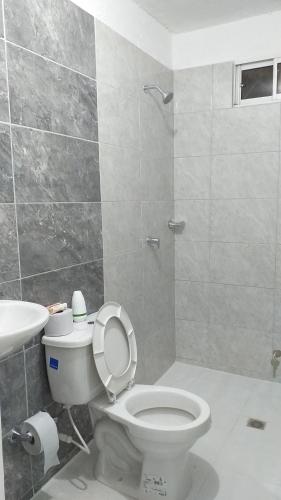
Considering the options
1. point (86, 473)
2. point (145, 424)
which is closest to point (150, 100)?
point (145, 424)

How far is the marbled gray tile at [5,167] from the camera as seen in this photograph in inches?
55.6

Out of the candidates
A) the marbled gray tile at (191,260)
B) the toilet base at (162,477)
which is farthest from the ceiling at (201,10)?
the toilet base at (162,477)

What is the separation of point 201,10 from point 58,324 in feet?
6.89

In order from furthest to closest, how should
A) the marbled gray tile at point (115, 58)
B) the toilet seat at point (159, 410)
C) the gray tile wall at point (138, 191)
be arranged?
the gray tile wall at point (138, 191) < the marbled gray tile at point (115, 58) < the toilet seat at point (159, 410)

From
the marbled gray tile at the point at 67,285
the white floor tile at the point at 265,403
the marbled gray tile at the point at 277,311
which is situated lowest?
the white floor tile at the point at 265,403

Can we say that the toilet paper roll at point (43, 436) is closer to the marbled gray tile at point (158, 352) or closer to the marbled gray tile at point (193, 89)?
the marbled gray tile at point (158, 352)

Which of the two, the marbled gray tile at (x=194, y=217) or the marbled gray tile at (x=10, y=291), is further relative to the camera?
the marbled gray tile at (x=194, y=217)

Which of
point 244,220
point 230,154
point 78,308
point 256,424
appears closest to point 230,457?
point 256,424

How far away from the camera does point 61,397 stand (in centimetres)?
167

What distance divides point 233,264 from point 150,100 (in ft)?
4.15

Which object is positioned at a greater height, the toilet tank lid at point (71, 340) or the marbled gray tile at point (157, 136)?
the marbled gray tile at point (157, 136)

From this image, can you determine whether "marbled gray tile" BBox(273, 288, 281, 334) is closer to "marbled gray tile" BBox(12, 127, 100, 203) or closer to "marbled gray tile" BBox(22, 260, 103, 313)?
"marbled gray tile" BBox(22, 260, 103, 313)

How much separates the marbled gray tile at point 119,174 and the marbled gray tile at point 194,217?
592 mm

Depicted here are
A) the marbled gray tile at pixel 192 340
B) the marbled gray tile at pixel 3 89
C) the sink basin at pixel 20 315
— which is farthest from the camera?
the marbled gray tile at pixel 192 340
